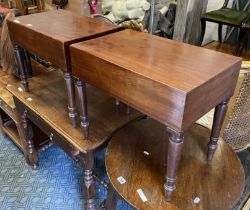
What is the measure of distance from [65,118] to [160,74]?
0.63m

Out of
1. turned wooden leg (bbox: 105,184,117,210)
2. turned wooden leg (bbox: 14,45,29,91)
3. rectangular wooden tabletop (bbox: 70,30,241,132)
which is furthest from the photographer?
turned wooden leg (bbox: 14,45,29,91)

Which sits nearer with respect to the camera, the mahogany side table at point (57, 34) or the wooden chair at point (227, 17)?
the mahogany side table at point (57, 34)

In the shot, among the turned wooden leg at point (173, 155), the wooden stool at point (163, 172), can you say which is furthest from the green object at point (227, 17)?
the turned wooden leg at point (173, 155)

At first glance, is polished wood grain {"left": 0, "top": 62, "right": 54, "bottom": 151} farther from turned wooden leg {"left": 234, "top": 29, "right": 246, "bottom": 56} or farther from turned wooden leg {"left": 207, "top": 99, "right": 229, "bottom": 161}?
turned wooden leg {"left": 234, "top": 29, "right": 246, "bottom": 56}

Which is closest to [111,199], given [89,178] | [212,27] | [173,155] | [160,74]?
[89,178]

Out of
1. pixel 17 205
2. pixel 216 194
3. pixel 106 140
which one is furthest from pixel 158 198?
pixel 17 205

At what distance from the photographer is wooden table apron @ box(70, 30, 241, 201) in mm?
625

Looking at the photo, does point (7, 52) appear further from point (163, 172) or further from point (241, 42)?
point (241, 42)

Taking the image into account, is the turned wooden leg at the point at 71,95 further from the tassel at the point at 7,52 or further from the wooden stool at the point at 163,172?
the tassel at the point at 7,52

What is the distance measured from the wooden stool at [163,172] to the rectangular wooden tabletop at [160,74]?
319 mm

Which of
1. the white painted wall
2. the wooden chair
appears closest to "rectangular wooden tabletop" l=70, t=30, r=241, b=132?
the wooden chair

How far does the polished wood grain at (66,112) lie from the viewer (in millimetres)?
1055

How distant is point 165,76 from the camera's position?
25.5 inches

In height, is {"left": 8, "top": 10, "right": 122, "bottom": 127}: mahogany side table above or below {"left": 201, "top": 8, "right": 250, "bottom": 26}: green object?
above
